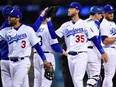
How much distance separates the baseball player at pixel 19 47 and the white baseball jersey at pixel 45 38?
129 centimetres

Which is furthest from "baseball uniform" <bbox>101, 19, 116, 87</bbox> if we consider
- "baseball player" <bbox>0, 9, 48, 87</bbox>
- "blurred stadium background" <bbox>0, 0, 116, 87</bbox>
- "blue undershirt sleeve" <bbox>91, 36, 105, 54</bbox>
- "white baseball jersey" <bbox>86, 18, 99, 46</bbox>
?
"blurred stadium background" <bbox>0, 0, 116, 87</bbox>

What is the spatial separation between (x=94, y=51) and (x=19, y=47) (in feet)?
6.07

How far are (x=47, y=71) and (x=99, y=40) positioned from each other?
146cm

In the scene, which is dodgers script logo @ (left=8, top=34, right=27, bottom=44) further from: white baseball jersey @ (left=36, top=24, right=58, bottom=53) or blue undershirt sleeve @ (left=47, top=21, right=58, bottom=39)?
white baseball jersey @ (left=36, top=24, right=58, bottom=53)

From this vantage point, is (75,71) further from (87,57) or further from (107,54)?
(107,54)

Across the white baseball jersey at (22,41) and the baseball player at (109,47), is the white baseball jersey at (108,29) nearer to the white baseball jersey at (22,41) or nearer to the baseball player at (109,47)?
the baseball player at (109,47)

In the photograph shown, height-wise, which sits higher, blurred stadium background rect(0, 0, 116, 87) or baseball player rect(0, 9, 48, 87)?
blurred stadium background rect(0, 0, 116, 87)

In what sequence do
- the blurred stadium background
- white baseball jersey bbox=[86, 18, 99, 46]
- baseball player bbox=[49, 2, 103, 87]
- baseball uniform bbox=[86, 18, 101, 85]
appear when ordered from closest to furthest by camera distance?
1. baseball player bbox=[49, 2, 103, 87]
2. white baseball jersey bbox=[86, 18, 99, 46]
3. baseball uniform bbox=[86, 18, 101, 85]
4. the blurred stadium background

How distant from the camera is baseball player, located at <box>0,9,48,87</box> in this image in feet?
20.4

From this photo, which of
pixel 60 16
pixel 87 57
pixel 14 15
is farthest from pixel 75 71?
pixel 60 16

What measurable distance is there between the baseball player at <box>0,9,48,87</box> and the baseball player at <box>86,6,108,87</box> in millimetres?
1396

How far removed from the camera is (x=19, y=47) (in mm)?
6258

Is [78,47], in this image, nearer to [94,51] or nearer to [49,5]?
[94,51]

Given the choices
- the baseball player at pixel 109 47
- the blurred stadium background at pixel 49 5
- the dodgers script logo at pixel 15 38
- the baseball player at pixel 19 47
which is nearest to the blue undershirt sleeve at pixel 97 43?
the baseball player at pixel 109 47
